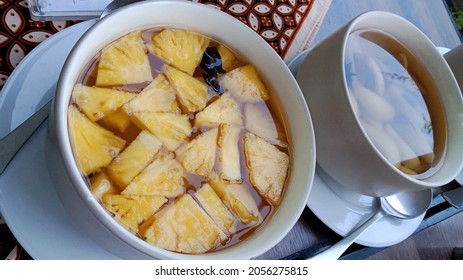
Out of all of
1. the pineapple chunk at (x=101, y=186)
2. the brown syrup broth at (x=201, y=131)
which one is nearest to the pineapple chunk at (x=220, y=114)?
the brown syrup broth at (x=201, y=131)

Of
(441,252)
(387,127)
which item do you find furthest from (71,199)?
(441,252)

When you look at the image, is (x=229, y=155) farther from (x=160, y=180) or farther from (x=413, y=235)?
(x=413, y=235)

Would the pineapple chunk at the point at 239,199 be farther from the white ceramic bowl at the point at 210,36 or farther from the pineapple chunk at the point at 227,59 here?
the pineapple chunk at the point at 227,59

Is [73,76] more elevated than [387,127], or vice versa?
[73,76]

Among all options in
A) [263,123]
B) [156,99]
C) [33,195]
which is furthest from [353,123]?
[33,195]

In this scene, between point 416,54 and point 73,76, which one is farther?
point 416,54
